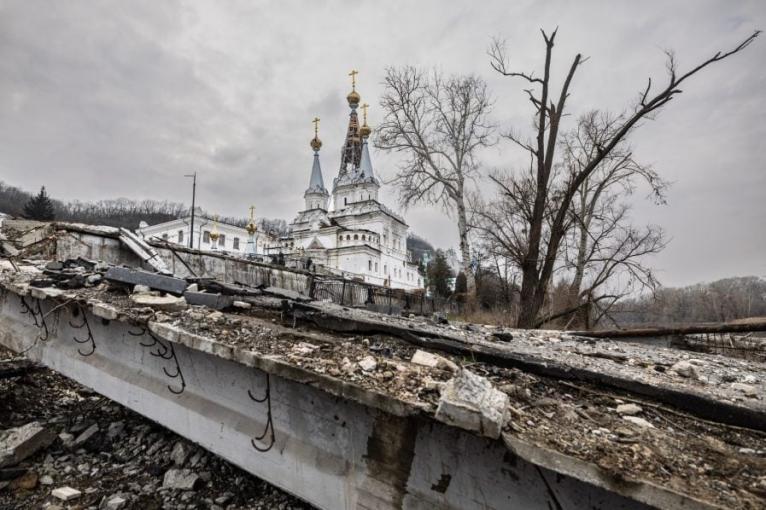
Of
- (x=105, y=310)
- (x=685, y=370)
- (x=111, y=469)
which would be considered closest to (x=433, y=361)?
(x=685, y=370)

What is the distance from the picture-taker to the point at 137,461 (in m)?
3.16

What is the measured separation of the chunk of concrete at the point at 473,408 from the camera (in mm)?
1348

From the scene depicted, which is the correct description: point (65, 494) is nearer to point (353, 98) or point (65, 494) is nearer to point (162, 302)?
point (162, 302)

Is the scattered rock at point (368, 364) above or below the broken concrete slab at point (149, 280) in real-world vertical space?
below

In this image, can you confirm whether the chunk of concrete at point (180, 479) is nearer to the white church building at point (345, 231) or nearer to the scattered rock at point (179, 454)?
the scattered rock at point (179, 454)

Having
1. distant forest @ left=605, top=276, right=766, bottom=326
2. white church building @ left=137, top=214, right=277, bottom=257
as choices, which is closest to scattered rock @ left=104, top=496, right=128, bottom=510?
distant forest @ left=605, top=276, right=766, bottom=326

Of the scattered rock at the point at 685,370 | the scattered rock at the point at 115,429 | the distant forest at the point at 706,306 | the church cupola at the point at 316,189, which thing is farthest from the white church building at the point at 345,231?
the scattered rock at the point at 685,370

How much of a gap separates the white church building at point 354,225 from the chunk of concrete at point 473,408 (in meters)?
40.6

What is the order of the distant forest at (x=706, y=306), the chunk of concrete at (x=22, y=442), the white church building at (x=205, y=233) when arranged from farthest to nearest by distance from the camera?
the white church building at (x=205, y=233) → the distant forest at (x=706, y=306) → the chunk of concrete at (x=22, y=442)

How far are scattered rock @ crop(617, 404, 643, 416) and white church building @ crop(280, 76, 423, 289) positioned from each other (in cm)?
4063

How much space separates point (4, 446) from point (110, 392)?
817 millimetres

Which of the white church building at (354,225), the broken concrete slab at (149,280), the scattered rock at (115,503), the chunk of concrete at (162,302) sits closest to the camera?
the scattered rock at (115,503)

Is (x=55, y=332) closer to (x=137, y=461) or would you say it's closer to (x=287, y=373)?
(x=137, y=461)

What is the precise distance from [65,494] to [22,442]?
82 centimetres
